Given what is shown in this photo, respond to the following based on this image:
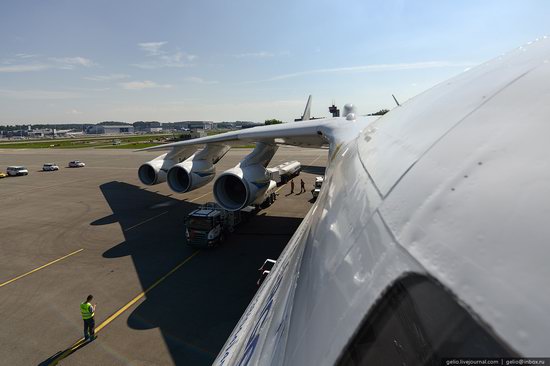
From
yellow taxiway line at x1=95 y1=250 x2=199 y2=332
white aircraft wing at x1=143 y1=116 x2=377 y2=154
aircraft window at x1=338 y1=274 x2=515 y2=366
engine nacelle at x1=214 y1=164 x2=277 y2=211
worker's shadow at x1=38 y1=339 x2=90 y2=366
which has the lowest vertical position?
worker's shadow at x1=38 y1=339 x2=90 y2=366

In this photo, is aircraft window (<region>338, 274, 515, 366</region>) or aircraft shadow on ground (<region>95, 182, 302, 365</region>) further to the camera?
aircraft shadow on ground (<region>95, 182, 302, 365</region>)

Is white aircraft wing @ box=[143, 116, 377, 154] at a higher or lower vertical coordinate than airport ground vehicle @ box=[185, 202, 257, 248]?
higher

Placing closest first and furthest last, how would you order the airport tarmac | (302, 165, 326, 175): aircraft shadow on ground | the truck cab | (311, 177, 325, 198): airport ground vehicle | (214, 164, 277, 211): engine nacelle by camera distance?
the airport tarmac < (214, 164, 277, 211): engine nacelle < the truck cab < (311, 177, 325, 198): airport ground vehicle < (302, 165, 326, 175): aircraft shadow on ground

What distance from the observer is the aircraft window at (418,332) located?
3.34 ft

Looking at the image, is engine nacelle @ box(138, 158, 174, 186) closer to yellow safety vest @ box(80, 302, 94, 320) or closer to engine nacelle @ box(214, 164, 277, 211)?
engine nacelle @ box(214, 164, 277, 211)

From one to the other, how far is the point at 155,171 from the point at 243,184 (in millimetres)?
6213

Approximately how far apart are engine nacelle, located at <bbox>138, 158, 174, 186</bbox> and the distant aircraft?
1401 centimetres

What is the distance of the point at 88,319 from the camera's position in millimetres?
6711

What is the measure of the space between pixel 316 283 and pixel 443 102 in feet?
4.71

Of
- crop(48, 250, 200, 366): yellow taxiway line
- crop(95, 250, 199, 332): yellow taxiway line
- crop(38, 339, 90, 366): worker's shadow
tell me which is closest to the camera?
crop(38, 339, 90, 366): worker's shadow

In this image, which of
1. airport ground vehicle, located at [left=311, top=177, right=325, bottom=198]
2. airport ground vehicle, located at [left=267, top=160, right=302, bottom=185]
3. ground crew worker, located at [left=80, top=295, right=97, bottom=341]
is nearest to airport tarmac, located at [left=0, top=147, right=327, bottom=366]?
ground crew worker, located at [left=80, top=295, right=97, bottom=341]

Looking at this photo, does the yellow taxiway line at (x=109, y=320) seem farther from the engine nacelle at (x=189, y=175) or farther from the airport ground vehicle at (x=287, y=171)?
the airport ground vehicle at (x=287, y=171)

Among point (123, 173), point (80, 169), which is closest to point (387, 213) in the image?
point (123, 173)

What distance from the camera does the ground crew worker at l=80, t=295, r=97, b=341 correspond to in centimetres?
659
